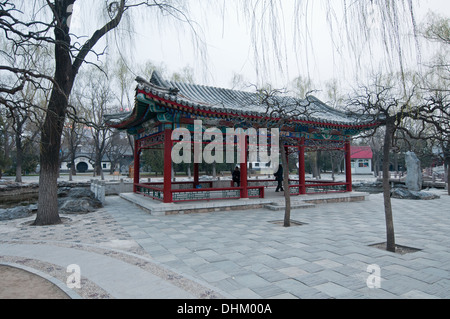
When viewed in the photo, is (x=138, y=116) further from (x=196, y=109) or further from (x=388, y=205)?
(x=388, y=205)

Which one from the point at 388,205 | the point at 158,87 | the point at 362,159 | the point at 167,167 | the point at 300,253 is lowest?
the point at 300,253

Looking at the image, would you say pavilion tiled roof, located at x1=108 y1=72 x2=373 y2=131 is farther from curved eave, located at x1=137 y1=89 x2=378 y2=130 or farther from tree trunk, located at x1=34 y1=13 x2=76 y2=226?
tree trunk, located at x1=34 y1=13 x2=76 y2=226

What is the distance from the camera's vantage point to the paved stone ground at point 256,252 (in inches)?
127

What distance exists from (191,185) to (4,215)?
7.08 meters

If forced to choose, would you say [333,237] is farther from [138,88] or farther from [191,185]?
[191,185]

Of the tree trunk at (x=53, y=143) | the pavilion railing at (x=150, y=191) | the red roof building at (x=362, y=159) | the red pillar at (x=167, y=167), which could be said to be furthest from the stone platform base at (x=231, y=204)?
the red roof building at (x=362, y=159)

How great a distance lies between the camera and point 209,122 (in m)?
9.62

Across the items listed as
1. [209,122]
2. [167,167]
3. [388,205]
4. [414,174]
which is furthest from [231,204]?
[414,174]

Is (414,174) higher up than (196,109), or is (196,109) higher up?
(196,109)

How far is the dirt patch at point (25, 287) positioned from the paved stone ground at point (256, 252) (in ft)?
0.87

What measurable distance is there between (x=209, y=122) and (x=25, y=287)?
715cm

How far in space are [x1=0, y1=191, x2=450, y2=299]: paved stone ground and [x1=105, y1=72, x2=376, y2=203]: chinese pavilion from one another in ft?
6.35

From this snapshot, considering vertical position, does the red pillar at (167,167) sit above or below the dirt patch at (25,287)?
above

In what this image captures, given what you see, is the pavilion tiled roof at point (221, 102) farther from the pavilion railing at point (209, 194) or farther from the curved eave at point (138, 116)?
the pavilion railing at point (209, 194)
